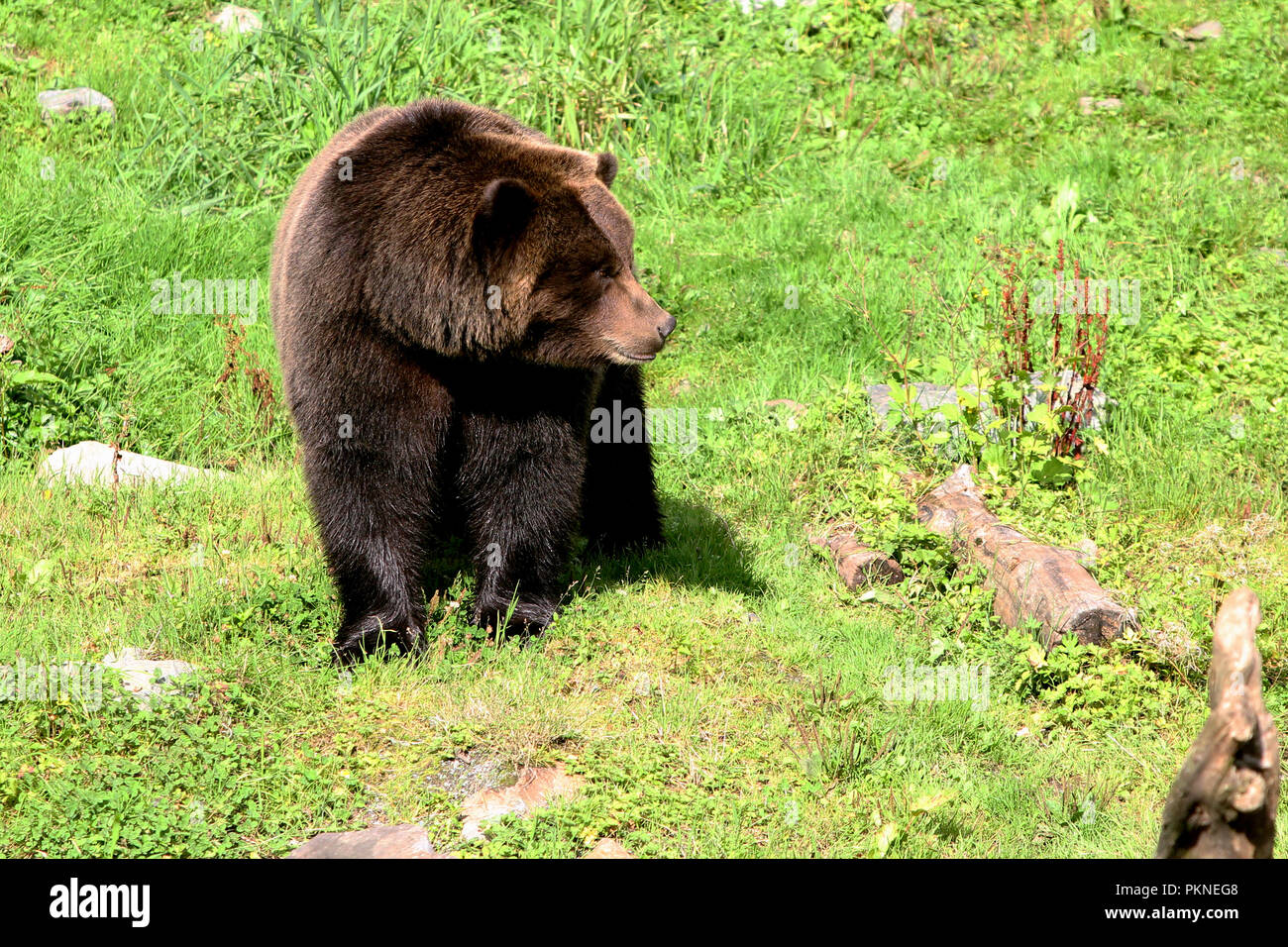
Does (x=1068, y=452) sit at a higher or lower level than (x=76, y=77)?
lower

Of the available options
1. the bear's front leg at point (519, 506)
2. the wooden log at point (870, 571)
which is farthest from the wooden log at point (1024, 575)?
the bear's front leg at point (519, 506)

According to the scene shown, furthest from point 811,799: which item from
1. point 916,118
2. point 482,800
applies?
point 916,118

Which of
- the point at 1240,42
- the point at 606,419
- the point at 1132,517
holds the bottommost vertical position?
the point at 1132,517

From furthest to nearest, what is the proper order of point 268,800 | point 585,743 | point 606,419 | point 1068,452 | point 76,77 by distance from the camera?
point 76,77
point 1068,452
point 606,419
point 585,743
point 268,800

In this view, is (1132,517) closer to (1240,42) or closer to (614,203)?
(614,203)

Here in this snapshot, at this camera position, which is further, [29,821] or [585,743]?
[585,743]

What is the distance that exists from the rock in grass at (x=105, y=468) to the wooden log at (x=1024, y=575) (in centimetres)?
361

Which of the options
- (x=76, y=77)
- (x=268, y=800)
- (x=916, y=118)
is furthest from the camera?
(x=916, y=118)

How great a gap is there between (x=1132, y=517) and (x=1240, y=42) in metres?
6.57

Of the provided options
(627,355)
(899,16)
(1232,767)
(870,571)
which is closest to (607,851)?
(627,355)

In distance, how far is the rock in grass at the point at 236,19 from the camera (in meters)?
10.1

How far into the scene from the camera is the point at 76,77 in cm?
943

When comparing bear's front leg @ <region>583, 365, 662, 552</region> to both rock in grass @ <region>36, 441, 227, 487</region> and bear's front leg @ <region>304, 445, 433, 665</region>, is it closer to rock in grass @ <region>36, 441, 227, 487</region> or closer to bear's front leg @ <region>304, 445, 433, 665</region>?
bear's front leg @ <region>304, 445, 433, 665</region>

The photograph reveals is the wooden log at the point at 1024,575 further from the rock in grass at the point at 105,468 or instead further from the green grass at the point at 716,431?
the rock in grass at the point at 105,468
